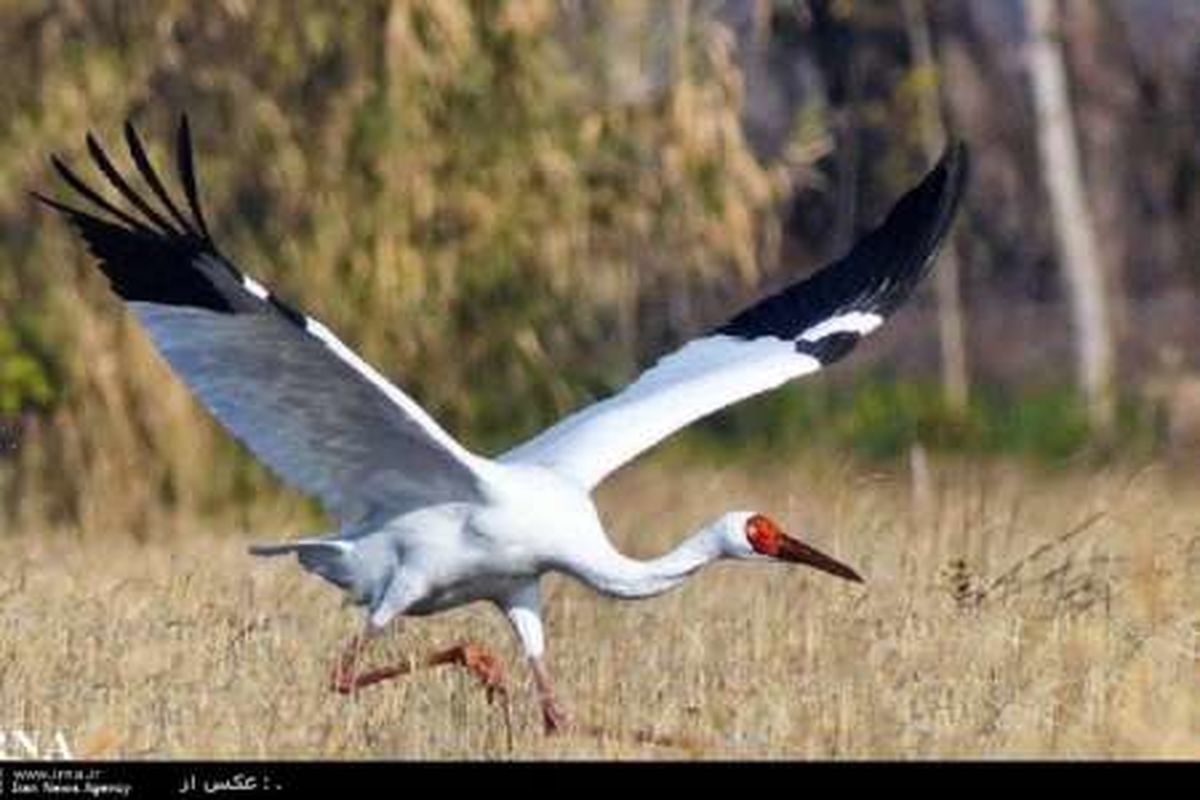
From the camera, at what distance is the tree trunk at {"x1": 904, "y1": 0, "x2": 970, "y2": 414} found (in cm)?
2306

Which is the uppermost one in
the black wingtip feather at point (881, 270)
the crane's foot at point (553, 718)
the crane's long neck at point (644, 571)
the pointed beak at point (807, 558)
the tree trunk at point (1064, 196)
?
the tree trunk at point (1064, 196)

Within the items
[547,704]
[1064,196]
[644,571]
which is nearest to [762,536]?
[644,571]

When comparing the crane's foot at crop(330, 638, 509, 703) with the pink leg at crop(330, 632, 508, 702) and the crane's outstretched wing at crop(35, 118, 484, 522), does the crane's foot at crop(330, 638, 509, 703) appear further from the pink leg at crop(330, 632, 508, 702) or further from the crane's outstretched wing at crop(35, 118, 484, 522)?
the crane's outstretched wing at crop(35, 118, 484, 522)

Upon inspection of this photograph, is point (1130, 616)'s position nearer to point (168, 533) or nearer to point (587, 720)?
point (587, 720)

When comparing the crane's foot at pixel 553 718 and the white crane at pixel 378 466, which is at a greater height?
the white crane at pixel 378 466

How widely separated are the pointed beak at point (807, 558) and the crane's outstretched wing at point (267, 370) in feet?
2.55

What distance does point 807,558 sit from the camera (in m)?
10.5

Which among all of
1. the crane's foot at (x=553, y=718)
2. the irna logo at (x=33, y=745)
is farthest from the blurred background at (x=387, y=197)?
the irna logo at (x=33, y=745)

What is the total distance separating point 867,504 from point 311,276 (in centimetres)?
623

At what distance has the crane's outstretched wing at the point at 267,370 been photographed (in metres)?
9.92

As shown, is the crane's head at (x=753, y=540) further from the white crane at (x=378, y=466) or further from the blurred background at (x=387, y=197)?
the blurred background at (x=387, y=197)

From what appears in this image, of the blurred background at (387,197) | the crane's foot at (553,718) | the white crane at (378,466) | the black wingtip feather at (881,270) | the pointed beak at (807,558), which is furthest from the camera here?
the blurred background at (387,197)

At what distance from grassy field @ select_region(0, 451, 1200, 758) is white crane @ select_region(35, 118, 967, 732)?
0.27m

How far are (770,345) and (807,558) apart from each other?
4.45 ft
